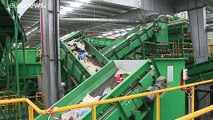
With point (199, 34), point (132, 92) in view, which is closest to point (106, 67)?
point (132, 92)

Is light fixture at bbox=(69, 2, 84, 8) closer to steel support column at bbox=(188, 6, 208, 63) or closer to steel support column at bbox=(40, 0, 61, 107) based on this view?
steel support column at bbox=(40, 0, 61, 107)

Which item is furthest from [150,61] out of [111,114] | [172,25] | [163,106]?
[172,25]

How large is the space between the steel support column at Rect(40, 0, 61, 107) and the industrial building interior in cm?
3

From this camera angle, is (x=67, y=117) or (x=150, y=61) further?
(x=150, y=61)

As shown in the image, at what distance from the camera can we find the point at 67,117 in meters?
4.45

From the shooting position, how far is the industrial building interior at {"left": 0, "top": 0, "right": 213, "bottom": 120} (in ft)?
14.4

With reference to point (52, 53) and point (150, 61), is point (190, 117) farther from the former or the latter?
point (52, 53)

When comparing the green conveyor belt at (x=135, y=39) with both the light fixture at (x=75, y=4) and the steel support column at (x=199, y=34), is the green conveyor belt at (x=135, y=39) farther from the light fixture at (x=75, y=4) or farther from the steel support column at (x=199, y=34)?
the light fixture at (x=75, y=4)

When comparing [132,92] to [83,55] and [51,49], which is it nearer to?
[51,49]

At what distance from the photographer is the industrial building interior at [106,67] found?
14.4 ft

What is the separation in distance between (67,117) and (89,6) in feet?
24.4

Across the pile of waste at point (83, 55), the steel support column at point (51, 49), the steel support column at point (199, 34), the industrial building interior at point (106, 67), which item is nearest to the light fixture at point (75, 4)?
the industrial building interior at point (106, 67)

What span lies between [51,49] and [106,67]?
5.82 ft

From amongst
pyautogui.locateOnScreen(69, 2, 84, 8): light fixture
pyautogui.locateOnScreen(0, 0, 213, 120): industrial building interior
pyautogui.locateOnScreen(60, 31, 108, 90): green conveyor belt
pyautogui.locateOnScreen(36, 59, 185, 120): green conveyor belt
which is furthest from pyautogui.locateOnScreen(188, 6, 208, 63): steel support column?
pyautogui.locateOnScreen(36, 59, 185, 120): green conveyor belt
